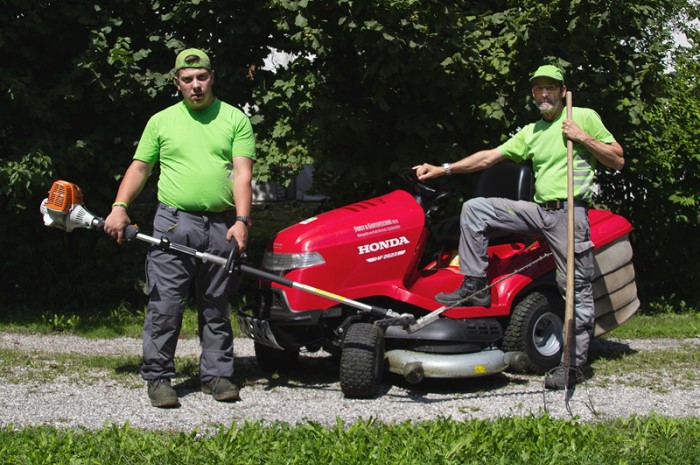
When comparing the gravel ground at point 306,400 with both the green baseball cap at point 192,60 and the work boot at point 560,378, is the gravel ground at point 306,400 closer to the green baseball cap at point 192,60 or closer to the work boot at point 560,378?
the work boot at point 560,378

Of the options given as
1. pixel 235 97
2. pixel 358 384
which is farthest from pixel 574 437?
pixel 235 97

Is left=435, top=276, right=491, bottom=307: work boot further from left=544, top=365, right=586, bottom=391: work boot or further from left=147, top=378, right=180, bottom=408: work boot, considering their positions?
left=147, top=378, right=180, bottom=408: work boot

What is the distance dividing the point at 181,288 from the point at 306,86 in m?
3.14

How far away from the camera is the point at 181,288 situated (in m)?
6.05

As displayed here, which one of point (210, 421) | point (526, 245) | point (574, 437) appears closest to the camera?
point (574, 437)

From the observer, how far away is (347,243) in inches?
251

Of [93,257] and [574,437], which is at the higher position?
[93,257]

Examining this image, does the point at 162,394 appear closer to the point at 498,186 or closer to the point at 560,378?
the point at 560,378

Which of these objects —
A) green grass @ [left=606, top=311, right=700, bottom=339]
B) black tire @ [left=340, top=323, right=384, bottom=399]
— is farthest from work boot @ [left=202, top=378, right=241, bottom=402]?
green grass @ [left=606, top=311, right=700, bottom=339]

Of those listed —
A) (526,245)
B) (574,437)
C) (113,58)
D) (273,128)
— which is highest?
(113,58)

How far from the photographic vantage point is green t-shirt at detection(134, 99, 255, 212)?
19.7 feet

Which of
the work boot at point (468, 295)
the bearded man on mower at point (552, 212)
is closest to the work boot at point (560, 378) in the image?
the bearded man on mower at point (552, 212)

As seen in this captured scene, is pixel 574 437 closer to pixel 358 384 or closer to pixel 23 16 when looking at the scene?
pixel 358 384

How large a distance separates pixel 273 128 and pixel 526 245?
289cm
